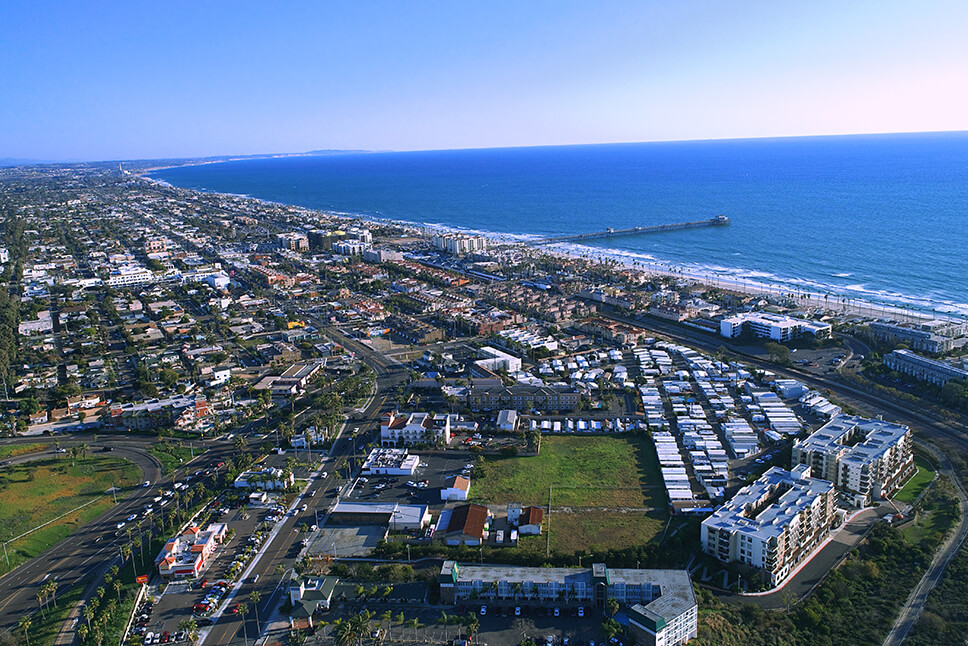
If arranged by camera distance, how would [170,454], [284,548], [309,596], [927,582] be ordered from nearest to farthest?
[309,596] → [927,582] → [284,548] → [170,454]

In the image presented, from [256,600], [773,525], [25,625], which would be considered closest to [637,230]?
[773,525]

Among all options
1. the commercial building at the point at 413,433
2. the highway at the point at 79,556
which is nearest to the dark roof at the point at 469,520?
the commercial building at the point at 413,433

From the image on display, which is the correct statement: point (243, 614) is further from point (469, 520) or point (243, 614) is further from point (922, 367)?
point (922, 367)

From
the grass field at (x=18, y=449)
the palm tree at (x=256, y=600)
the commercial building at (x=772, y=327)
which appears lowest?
the grass field at (x=18, y=449)

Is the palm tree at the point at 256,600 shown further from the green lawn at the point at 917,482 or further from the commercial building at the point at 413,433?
the green lawn at the point at 917,482

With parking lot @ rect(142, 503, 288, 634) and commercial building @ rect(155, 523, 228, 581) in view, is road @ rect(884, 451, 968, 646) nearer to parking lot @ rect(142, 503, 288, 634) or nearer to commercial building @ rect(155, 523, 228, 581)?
parking lot @ rect(142, 503, 288, 634)

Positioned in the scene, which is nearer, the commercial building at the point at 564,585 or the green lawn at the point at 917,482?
the commercial building at the point at 564,585

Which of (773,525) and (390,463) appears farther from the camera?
(390,463)
